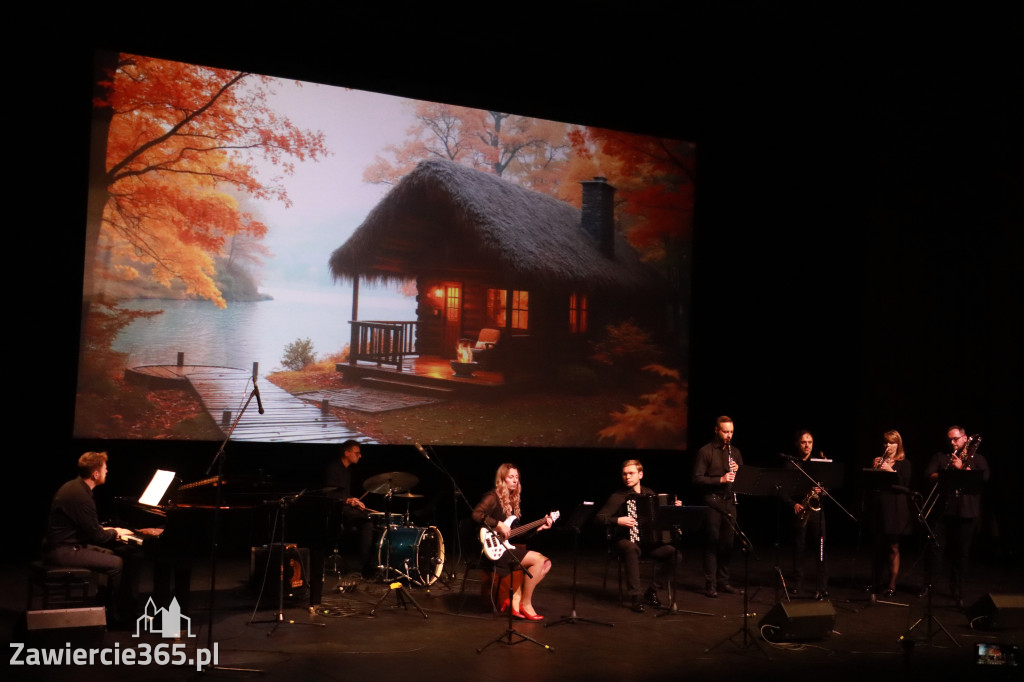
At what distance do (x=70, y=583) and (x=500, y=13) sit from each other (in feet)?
22.9

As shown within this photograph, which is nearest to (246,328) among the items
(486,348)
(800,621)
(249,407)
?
(249,407)

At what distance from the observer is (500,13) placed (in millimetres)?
10070

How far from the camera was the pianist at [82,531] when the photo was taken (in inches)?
240

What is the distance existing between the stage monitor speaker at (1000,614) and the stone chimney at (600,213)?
5231 mm

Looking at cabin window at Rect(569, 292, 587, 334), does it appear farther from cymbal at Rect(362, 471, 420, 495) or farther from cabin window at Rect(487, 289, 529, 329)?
cymbal at Rect(362, 471, 420, 495)

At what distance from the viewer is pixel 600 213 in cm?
1073

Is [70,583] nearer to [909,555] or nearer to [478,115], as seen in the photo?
[478,115]

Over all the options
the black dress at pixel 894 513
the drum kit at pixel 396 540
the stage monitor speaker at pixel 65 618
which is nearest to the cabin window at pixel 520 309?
the drum kit at pixel 396 540

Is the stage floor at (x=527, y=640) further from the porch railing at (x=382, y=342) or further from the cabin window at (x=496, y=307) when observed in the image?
the cabin window at (x=496, y=307)

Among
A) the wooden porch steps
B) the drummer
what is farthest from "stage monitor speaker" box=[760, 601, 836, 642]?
the wooden porch steps

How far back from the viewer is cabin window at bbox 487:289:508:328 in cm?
1004

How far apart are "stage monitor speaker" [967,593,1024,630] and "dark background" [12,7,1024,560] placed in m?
4.28

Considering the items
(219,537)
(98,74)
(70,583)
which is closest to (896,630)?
(219,537)

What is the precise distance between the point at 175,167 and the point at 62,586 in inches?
165
